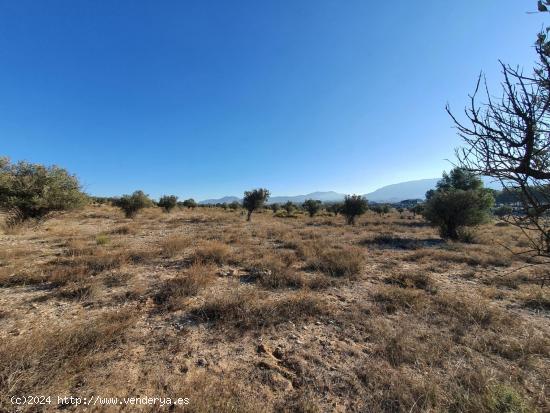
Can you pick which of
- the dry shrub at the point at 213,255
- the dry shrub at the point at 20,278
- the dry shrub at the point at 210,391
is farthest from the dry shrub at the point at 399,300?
the dry shrub at the point at 20,278

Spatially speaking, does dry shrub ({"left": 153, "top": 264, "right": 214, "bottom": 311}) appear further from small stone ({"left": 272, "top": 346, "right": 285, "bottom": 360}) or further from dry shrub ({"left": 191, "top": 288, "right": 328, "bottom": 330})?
small stone ({"left": 272, "top": 346, "right": 285, "bottom": 360})

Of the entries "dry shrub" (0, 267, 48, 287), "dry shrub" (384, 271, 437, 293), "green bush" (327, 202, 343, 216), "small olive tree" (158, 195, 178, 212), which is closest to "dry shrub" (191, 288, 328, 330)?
"dry shrub" (384, 271, 437, 293)

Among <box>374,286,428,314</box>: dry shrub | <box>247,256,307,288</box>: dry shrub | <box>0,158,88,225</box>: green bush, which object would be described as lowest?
<box>374,286,428,314</box>: dry shrub

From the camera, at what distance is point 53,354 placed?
330 cm

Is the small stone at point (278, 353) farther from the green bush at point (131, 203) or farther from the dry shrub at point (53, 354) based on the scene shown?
the green bush at point (131, 203)

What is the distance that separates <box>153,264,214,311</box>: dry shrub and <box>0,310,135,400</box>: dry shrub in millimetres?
1052

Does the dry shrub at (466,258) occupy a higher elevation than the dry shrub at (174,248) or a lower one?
lower

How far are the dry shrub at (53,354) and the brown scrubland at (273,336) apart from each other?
2 centimetres

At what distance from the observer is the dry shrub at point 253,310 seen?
15.6 ft

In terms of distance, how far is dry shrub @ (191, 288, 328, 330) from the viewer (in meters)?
4.74

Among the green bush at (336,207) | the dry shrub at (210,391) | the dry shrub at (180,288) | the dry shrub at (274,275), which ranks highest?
the green bush at (336,207)

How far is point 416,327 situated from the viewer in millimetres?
4676

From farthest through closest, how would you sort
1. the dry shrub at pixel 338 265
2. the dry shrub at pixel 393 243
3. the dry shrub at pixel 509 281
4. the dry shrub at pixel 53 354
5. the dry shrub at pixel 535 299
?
the dry shrub at pixel 393 243, the dry shrub at pixel 338 265, the dry shrub at pixel 509 281, the dry shrub at pixel 535 299, the dry shrub at pixel 53 354

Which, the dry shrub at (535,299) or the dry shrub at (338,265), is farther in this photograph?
the dry shrub at (338,265)
